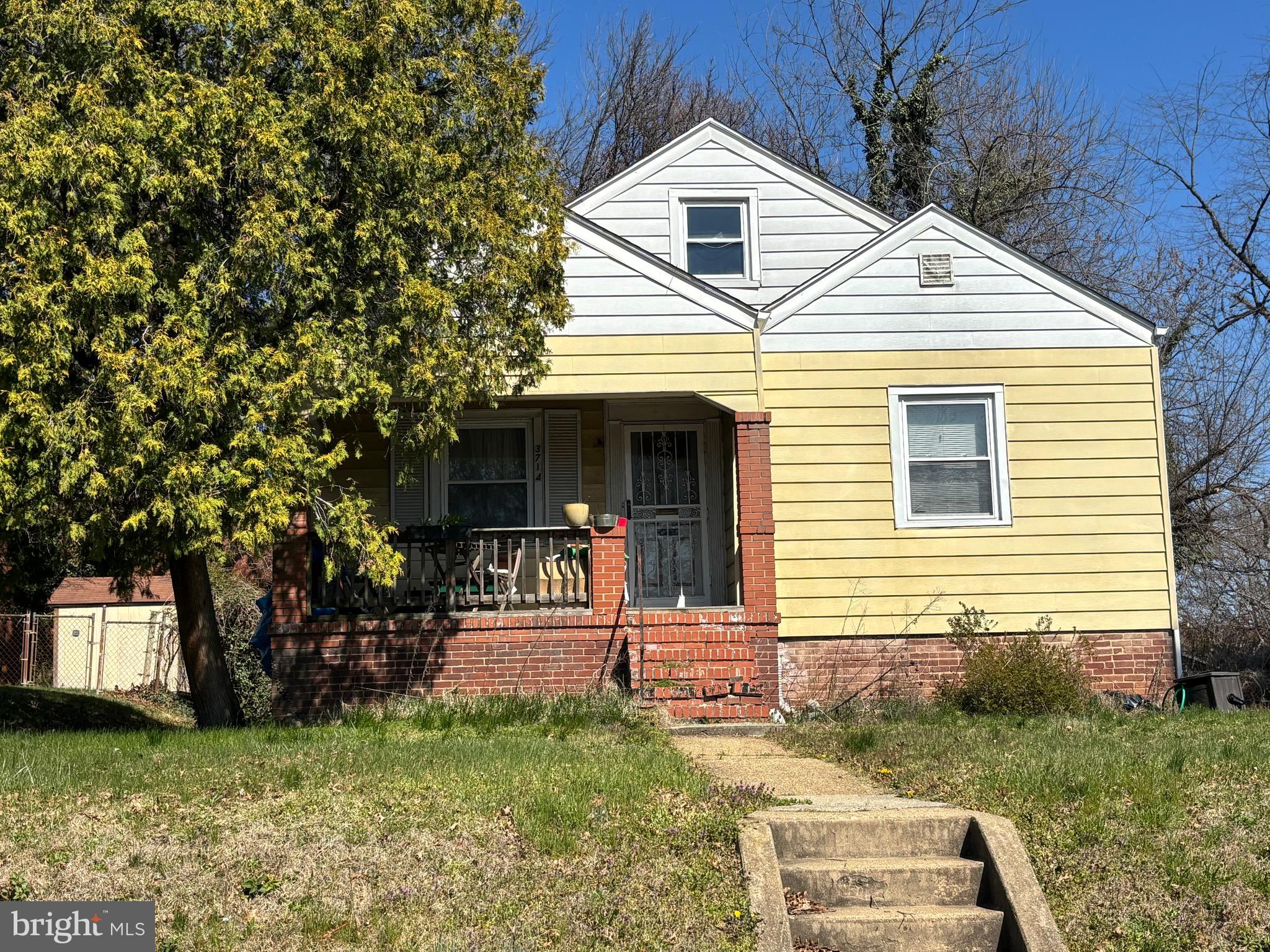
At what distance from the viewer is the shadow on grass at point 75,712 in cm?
1373

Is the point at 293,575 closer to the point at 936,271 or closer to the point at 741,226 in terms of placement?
the point at 741,226

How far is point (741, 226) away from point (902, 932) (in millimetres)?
10914

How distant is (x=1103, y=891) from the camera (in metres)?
6.10

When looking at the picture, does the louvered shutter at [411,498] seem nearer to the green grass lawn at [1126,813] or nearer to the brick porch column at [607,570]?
the brick porch column at [607,570]

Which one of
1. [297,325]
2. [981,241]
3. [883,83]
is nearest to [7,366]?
[297,325]

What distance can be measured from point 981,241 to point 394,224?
6741mm

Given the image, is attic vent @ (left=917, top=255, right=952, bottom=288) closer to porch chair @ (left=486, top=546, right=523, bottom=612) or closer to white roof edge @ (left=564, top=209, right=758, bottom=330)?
white roof edge @ (left=564, top=209, right=758, bottom=330)

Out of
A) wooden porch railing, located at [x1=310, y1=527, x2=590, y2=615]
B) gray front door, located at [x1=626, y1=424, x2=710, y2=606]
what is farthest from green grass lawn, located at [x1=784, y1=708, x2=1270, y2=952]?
gray front door, located at [x1=626, y1=424, x2=710, y2=606]

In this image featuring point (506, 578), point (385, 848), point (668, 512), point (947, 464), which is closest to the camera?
point (385, 848)

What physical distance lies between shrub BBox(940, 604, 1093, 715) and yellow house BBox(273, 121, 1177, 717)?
189 mm

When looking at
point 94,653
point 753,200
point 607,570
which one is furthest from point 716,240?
point 94,653

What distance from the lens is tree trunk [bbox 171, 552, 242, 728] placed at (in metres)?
10.7

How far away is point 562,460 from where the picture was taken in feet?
45.7

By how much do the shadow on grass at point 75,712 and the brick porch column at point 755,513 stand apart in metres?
6.26
